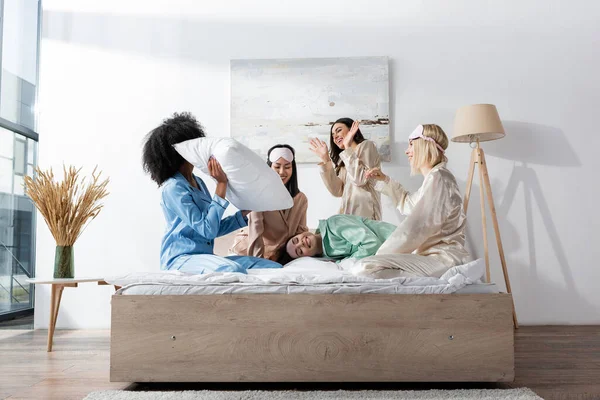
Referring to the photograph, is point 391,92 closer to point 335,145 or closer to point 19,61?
point 335,145

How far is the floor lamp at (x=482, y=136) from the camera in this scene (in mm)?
3482

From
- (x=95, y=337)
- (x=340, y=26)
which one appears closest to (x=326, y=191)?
(x=340, y=26)

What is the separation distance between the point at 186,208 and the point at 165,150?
33 cm

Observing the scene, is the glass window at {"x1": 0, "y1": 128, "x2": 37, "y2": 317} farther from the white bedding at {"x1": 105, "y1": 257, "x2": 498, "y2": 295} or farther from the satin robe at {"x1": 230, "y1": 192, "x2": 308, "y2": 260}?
the white bedding at {"x1": 105, "y1": 257, "x2": 498, "y2": 295}

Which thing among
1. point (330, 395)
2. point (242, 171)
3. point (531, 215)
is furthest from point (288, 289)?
point (531, 215)

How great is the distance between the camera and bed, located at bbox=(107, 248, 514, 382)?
1975mm

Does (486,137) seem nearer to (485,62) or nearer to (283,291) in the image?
(485,62)

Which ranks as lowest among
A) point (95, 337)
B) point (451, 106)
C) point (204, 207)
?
point (95, 337)

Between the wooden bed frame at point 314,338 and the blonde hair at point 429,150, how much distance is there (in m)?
0.73

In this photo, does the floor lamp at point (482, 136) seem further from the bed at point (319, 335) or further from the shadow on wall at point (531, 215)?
the bed at point (319, 335)

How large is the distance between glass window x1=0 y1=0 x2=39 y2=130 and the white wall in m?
0.24

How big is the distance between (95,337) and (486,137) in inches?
110

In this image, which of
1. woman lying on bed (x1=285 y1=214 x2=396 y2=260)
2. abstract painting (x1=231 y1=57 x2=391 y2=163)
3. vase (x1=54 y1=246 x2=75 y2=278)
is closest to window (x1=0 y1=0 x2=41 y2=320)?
vase (x1=54 y1=246 x2=75 y2=278)

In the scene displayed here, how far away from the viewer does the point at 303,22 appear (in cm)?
395
